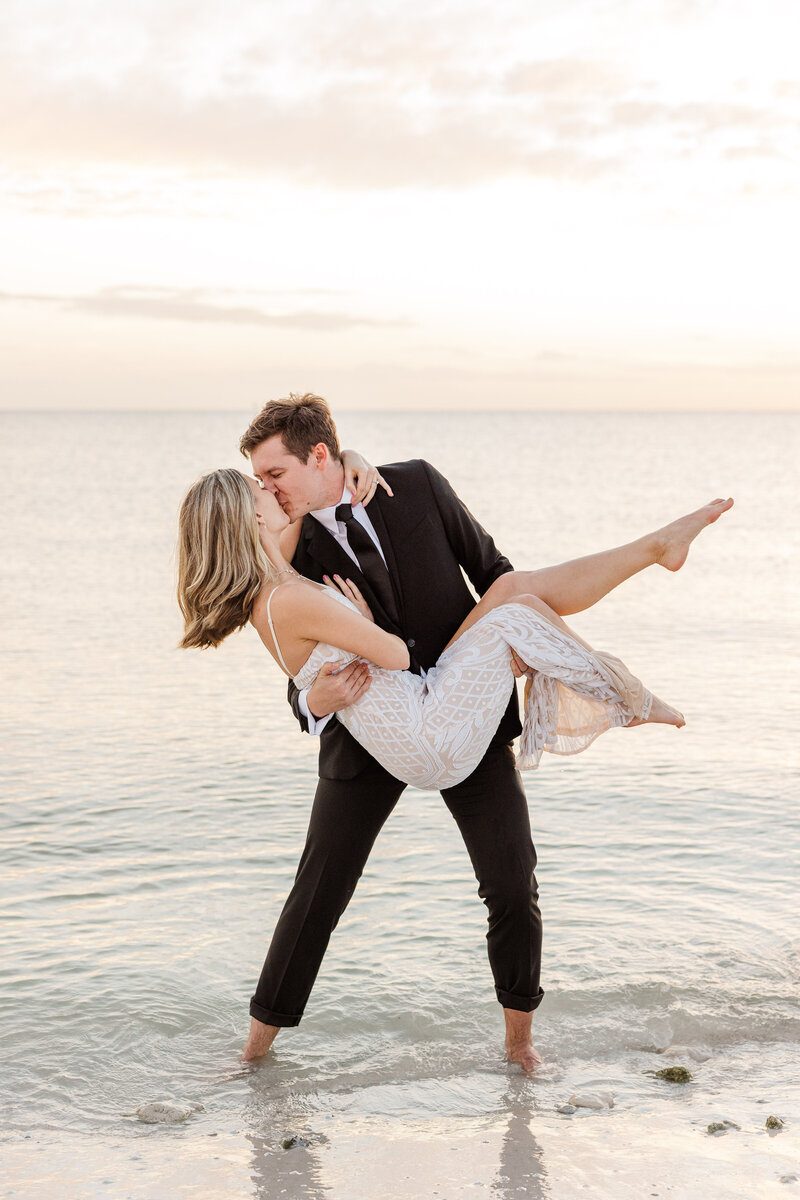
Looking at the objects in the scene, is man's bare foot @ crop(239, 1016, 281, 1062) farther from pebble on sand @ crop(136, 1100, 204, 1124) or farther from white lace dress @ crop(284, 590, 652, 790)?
white lace dress @ crop(284, 590, 652, 790)

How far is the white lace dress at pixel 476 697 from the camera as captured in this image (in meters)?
4.03

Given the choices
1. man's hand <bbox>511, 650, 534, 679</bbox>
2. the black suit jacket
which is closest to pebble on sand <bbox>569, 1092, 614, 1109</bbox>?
the black suit jacket

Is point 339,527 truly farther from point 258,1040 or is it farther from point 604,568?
point 258,1040

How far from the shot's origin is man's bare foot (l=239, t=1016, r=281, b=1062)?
455 centimetres

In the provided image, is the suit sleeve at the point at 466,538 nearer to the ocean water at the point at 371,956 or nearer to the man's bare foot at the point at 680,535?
the man's bare foot at the point at 680,535

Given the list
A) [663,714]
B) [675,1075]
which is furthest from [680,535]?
[675,1075]

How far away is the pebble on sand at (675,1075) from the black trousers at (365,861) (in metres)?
0.60

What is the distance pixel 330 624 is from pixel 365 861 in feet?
3.02

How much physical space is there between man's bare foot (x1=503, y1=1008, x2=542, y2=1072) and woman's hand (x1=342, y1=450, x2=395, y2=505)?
201 centimetres

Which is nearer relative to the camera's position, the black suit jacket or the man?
the man

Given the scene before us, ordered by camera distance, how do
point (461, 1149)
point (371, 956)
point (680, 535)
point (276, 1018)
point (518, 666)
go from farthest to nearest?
point (371, 956) < point (276, 1018) < point (518, 666) < point (680, 535) < point (461, 1149)

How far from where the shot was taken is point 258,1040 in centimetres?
457

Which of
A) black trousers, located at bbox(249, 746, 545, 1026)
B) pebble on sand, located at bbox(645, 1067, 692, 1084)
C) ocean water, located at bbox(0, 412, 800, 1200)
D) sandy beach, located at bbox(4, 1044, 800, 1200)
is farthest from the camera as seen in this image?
pebble on sand, located at bbox(645, 1067, 692, 1084)

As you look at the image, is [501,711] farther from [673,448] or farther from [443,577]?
[673,448]
